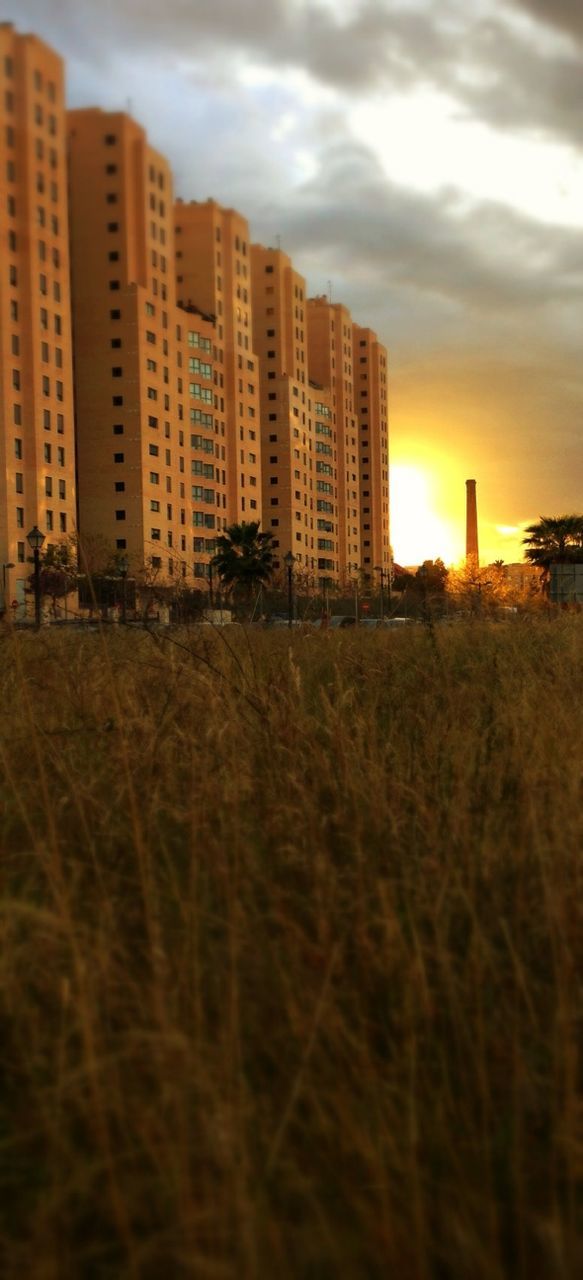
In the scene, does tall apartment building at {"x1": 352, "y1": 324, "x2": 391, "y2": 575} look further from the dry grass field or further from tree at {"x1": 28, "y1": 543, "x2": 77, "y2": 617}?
the dry grass field

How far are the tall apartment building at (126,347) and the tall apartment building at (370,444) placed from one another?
1997 inches

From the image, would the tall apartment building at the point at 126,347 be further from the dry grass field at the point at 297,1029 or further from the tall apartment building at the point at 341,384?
the dry grass field at the point at 297,1029

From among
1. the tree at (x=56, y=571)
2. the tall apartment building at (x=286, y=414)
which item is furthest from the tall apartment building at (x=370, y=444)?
the tree at (x=56, y=571)

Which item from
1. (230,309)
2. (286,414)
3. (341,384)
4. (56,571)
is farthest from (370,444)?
(56,571)

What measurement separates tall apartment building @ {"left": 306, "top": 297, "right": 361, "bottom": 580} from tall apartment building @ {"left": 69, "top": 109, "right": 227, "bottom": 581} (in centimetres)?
3918

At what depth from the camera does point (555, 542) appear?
60938mm

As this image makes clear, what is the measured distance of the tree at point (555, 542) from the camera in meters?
60.4

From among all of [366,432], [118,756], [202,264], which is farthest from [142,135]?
[118,756]

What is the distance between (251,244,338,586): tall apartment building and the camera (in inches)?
4473

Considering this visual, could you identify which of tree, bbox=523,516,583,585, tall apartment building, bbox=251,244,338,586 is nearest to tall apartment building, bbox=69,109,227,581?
tall apartment building, bbox=251,244,338,586

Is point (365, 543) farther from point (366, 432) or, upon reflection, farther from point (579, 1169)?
point (579, 1169)

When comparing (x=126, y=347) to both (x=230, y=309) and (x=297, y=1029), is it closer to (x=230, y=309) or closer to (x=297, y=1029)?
(x=230, y=309)

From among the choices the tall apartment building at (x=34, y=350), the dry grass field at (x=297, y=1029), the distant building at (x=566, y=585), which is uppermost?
the tall apartment building at (x=34, y=350)

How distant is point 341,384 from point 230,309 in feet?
97.8
